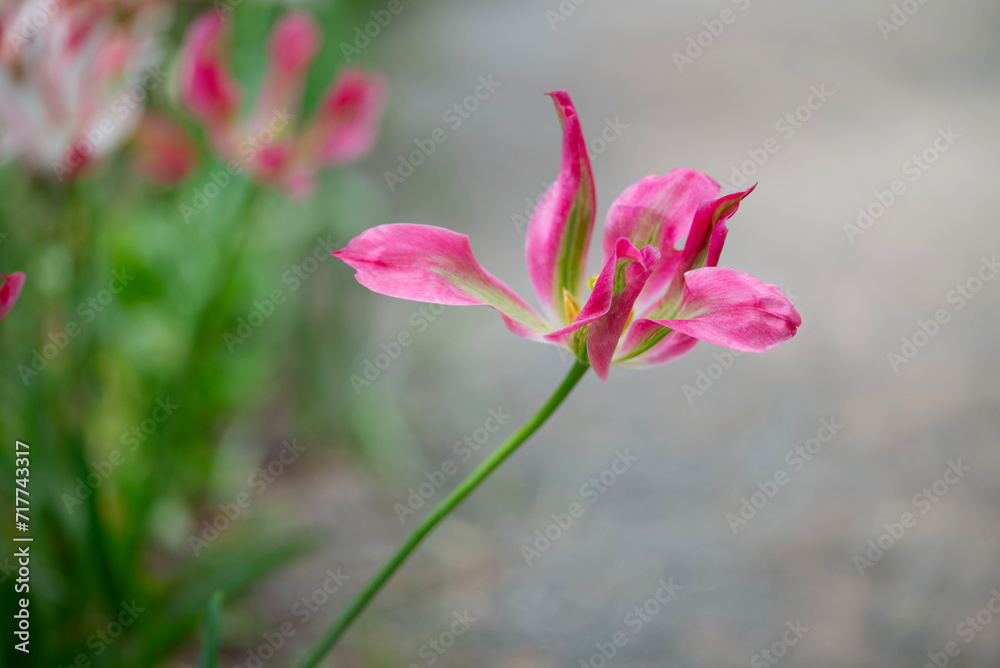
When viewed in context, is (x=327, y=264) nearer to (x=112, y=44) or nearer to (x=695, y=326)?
(x=112, y=44)

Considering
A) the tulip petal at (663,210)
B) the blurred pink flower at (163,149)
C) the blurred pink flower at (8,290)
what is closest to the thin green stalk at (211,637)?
the blurred pink flower at (8,290)

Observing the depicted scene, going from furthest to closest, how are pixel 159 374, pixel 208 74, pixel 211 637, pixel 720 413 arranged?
1. pixel 720 413
2. pixel 159 374
3. pixel 208 74
4. pixel 211 637

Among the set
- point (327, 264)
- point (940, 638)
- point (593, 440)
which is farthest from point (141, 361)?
point (940, 638)

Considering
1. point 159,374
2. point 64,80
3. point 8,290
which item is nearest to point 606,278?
point 8,290

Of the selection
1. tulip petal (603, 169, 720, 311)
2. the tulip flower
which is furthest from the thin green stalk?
tulip petal (603, 169, 720, 311)

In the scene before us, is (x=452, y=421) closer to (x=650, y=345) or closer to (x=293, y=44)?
(x=293, y=44)

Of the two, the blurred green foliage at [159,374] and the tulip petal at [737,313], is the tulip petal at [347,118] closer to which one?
the blurred green foliage at [159,374]
